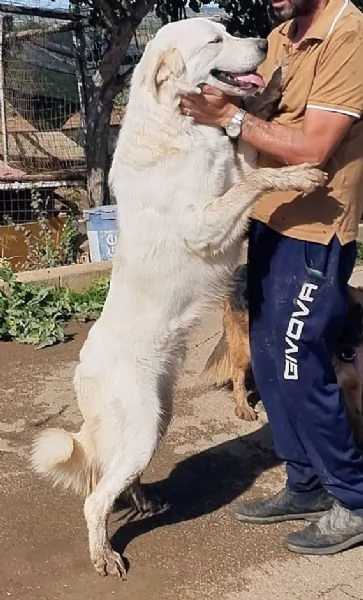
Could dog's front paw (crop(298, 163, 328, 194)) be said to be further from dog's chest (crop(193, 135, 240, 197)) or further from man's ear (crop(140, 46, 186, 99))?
man's ear (crop(140, 46, 186, 99))

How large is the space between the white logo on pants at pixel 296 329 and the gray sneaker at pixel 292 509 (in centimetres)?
69

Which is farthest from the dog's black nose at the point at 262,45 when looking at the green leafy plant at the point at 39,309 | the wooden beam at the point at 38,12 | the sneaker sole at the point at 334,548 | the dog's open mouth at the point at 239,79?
the wooden beam at the point at 38,12

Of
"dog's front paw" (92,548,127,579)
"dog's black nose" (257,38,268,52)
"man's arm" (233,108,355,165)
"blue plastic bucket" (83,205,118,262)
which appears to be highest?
"dog's black nose" (257,38,268,52)

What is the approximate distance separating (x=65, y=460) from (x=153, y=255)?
35.1 inches

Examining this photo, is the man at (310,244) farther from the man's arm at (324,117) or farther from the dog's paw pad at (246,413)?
the dog's paw pad at (246,413)

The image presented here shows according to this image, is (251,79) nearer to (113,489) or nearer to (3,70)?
(113,489)

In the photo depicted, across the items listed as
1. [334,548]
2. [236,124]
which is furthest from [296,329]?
[334,548]

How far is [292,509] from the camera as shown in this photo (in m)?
3.63

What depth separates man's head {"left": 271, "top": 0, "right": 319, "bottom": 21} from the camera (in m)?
2.90

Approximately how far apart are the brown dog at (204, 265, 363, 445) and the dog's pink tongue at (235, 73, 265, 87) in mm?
1001

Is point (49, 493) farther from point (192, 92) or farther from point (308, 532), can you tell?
point (192, 92)

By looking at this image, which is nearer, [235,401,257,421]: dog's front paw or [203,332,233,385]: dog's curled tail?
[235,401,257,421]: dog's front paw

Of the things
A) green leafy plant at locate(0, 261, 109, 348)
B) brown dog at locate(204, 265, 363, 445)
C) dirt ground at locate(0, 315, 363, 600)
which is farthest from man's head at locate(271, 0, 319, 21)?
green leafy plant at locate(0, 261, 109, 348)

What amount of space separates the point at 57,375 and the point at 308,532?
242 centimetres
